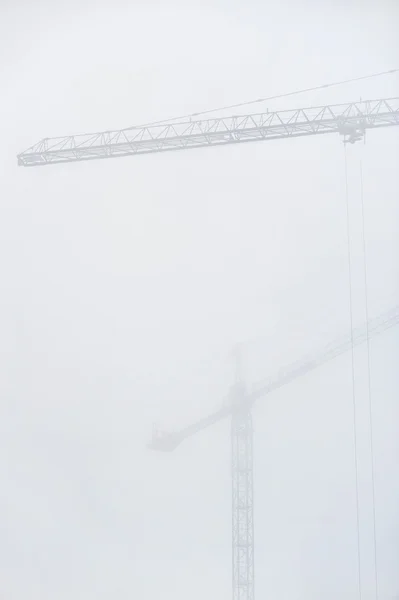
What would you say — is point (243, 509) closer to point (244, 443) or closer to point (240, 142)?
point (244, 443)

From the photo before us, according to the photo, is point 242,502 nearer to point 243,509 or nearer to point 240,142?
point 243,509

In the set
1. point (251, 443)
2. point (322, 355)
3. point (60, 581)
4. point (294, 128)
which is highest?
point (294, 128)

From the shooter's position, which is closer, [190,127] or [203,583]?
[190,127]

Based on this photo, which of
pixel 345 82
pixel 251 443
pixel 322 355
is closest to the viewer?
pixel 345 82

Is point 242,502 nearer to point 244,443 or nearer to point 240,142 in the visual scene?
point 244,443

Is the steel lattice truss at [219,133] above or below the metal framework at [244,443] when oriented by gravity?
above

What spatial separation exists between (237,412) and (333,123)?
5.72m

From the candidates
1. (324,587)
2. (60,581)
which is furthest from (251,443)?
(60,581)

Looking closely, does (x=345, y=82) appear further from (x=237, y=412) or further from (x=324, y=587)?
(x=324, y=587)

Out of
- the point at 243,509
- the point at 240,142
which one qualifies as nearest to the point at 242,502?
the point at 243,509

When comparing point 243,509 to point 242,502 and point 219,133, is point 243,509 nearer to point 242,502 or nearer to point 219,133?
point 242,502

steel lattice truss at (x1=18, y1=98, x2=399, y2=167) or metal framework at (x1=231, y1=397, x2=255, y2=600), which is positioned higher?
steel lattice truss at (x1=18, y1=98, x2=399, y2=167)

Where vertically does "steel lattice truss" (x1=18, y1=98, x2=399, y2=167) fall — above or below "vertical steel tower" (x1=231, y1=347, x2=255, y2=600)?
above

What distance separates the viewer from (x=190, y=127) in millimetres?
12922
